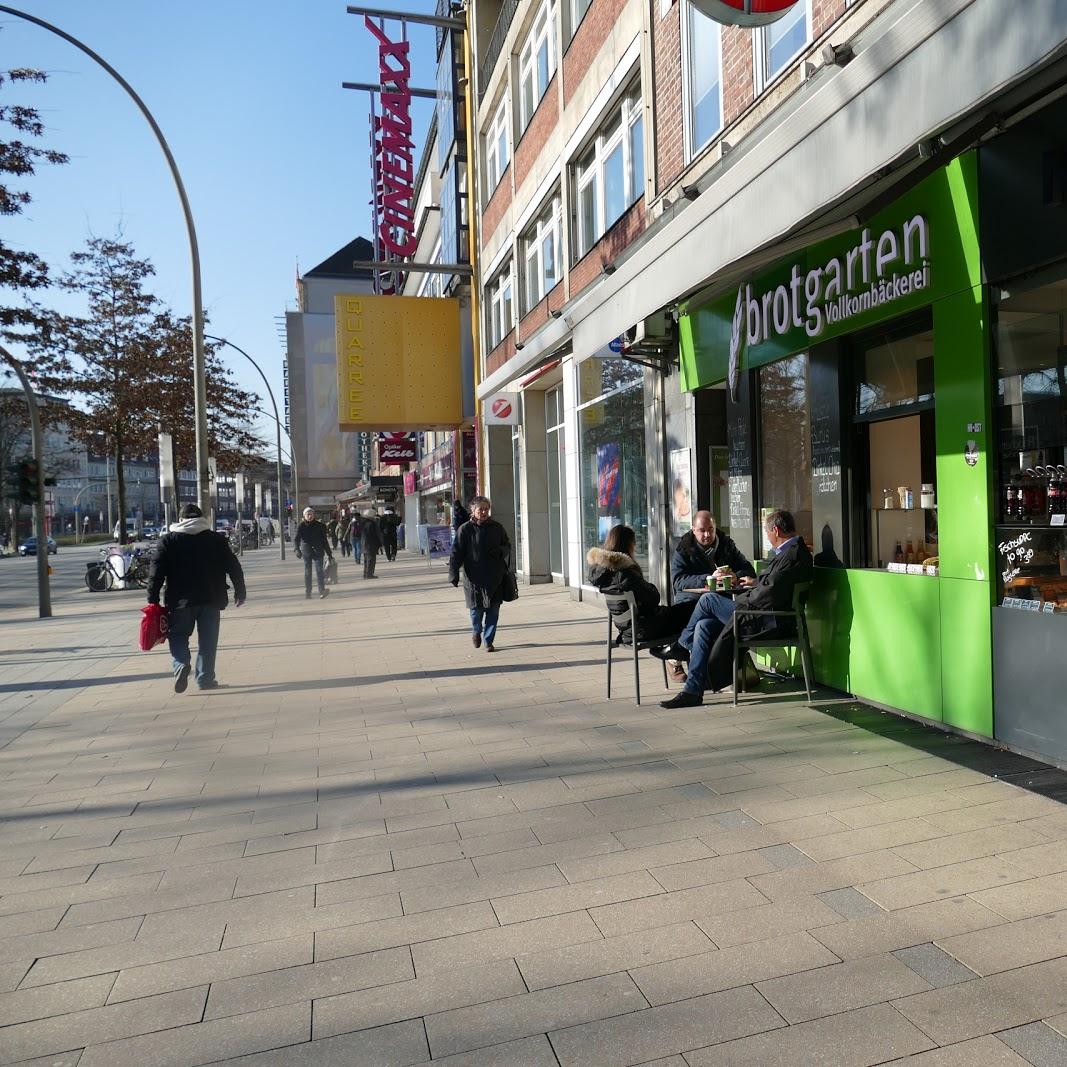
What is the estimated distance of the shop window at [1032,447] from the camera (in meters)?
4.75

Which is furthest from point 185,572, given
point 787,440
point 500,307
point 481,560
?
point 500,307

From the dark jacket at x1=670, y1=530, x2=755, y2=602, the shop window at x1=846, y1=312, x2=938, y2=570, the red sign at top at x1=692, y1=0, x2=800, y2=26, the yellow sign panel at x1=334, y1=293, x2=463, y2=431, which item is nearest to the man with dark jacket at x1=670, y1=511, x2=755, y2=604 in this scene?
the dark jacket at x1=670, y1=530, x2=755, y2=602

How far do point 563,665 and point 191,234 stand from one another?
26.3 ft

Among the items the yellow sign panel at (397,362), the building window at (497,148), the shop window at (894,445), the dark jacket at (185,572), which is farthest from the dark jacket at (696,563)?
the yellow sign panel at (397,362)

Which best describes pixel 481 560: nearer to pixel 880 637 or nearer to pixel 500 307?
pixel 880 637

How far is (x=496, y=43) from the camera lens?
1923 centimetres

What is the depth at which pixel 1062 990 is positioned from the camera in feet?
8.76

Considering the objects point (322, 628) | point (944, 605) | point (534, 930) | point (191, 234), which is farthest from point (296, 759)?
point (191, 234)

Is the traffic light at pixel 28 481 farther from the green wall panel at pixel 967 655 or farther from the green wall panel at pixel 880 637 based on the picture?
the green wall panel at pixel 967 655

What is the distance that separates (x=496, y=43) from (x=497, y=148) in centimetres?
216

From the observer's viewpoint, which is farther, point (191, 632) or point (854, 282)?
point (191, 632)

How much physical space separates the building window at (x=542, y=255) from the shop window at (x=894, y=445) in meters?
9.42

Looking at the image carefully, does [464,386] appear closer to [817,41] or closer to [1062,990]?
[817,41]

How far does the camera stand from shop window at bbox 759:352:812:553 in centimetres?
734
